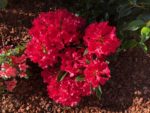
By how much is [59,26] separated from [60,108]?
1.67 ft

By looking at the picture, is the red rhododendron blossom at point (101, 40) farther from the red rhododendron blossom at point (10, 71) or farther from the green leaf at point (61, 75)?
the red rhododendron blossom at point (10, 71)

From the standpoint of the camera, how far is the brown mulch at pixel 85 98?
7.43 ft

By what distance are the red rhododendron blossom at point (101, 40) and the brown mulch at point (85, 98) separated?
39 centimetres

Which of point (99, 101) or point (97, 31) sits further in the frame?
point (99, 101)

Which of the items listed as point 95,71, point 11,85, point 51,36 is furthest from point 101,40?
point 11,85

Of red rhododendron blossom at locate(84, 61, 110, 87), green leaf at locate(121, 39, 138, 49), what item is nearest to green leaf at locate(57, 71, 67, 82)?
red rhododendron blossom at locate(84, 61, 110, 87)

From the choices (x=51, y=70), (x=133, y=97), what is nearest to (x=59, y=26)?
(x=51, y=70)

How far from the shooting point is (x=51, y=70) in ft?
7.29

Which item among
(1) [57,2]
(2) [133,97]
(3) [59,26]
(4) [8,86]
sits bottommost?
(2) [133,97]

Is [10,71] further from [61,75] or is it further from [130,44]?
[130,44]

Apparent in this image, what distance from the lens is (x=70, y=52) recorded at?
2121 mm

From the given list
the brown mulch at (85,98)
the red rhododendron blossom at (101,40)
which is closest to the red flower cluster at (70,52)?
the red rhododendron blossom at (101,40)

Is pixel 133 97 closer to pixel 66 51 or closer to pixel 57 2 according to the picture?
pixel 66 51

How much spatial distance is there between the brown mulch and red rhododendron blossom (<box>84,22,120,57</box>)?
1.29 feet
